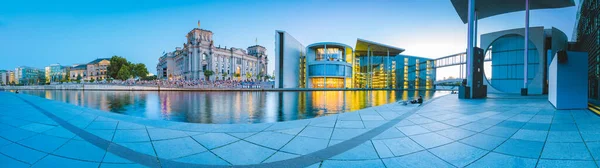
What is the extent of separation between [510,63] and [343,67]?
35345 millimetres

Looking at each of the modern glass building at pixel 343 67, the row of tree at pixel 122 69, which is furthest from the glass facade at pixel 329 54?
the row of tree at pixel 122 69

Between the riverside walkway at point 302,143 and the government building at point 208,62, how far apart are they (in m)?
97.1

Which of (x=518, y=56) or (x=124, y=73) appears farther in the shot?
(x=124, y=73)

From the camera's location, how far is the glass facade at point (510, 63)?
24625 millimetres

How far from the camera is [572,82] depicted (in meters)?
8.02

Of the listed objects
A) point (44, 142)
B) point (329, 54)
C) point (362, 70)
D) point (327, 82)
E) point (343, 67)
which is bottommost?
point (44, 142)

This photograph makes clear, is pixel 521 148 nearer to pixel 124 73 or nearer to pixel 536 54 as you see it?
pixel 536 54

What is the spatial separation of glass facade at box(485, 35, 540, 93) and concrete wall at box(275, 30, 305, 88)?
37364 mm

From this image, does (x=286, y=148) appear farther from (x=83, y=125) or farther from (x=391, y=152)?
(x=83, y=125)

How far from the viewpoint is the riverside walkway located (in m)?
3.44

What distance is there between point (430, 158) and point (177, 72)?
13602 centimetres

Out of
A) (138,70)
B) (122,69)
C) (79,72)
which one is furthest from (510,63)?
(79,72)

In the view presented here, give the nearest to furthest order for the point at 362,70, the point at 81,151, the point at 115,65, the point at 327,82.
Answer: the point at 81,151
the point at 327,82
the point at 362,70
the point at 115,65

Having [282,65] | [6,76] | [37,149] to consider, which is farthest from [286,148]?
[6,76]
